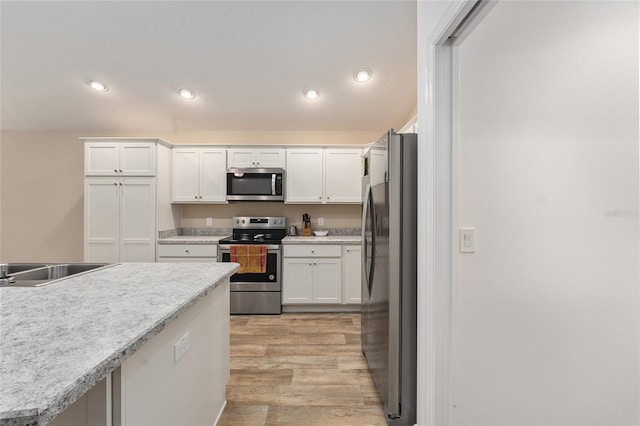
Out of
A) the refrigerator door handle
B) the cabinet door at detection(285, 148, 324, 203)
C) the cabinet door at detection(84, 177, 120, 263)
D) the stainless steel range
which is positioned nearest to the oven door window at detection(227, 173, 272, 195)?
the cabinet door at detection(285, 148, 324, 203)

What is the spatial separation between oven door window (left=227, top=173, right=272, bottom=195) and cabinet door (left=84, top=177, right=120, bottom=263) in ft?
4.23

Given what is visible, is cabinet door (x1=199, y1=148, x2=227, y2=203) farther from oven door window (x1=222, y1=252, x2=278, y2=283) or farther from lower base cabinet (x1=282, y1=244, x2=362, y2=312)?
lower base cabinet (x1=282, y1=244, x2=362, y2=312)

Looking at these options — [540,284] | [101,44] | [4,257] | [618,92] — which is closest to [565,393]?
[540,284]

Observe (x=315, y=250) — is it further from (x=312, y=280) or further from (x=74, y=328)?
(x=74, y=328)

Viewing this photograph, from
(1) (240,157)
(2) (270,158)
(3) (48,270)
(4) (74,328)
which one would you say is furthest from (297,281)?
(4) (74,328)

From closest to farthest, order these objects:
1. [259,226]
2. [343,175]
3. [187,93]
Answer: [187,93], [343,175], [259,226]

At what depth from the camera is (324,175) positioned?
13.2ft

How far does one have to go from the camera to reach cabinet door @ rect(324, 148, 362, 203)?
400cm

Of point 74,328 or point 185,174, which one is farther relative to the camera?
point 185,174

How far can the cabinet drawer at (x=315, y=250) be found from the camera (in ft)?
12.1

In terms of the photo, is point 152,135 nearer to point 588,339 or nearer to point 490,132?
point 490,132

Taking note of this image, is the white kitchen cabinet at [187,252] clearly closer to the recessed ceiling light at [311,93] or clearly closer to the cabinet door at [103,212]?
the cabinet door at [103,212]

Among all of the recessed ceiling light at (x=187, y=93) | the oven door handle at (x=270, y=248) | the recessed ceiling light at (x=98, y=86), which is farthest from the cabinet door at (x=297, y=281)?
the recessed ceiling light at (x=98, y=86)

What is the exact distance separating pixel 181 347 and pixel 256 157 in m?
3.01
